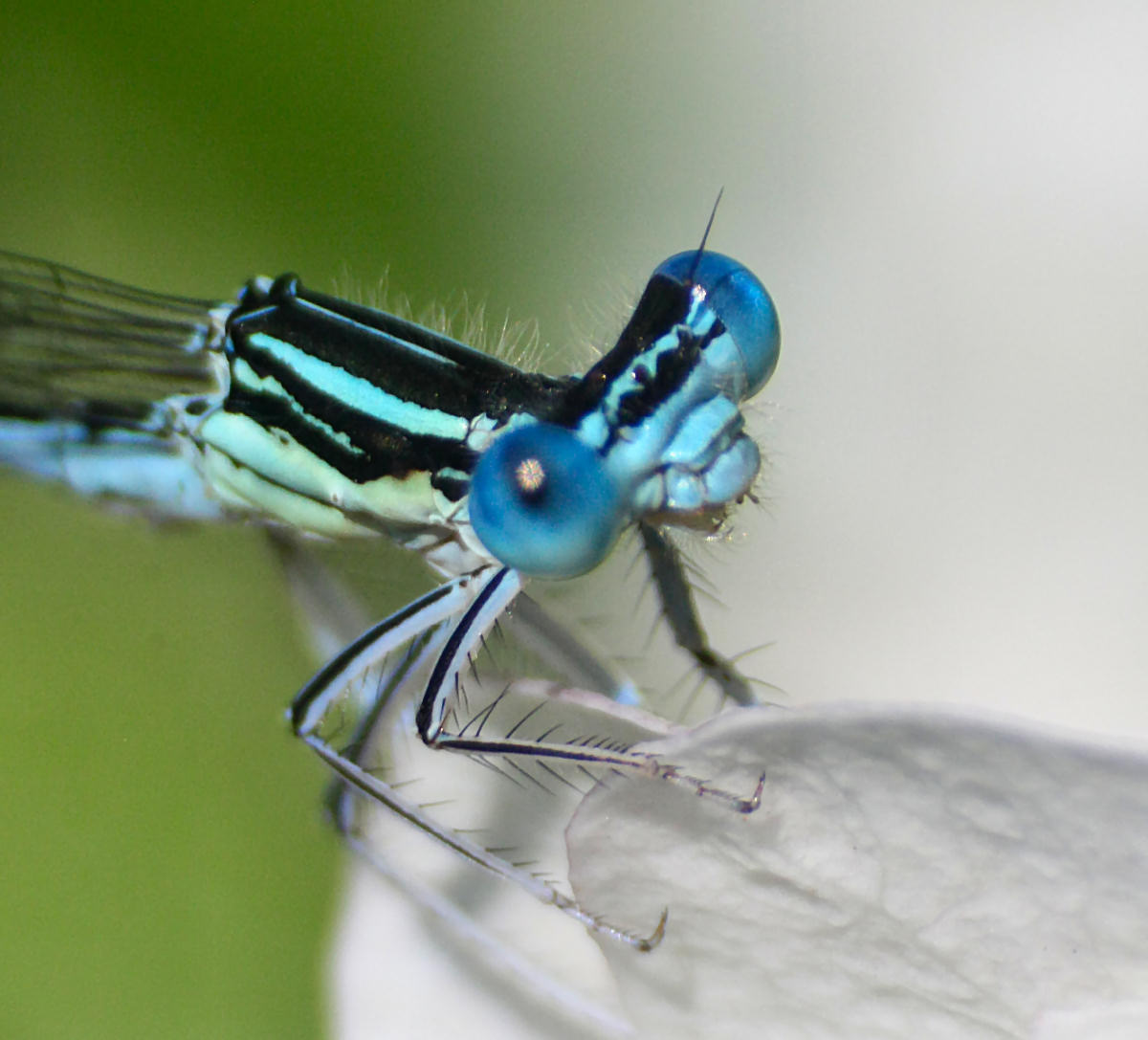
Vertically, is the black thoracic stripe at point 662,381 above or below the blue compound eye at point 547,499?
above

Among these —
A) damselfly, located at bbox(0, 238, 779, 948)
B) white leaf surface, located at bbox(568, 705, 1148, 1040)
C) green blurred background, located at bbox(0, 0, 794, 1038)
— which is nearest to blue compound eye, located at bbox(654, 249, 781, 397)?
damselfly, located at bbox(0, 238, 779, 948)

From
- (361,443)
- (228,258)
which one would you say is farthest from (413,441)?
(228,258)

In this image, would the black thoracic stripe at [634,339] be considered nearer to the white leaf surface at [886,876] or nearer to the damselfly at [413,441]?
the damselfly at [413,441]

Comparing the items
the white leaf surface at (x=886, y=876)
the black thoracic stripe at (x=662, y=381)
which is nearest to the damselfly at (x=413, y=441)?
the black thoracic stripe at (x=662, y=381)

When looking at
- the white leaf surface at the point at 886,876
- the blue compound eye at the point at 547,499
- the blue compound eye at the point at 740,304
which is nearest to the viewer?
the white leaf surface at the point at 886,876

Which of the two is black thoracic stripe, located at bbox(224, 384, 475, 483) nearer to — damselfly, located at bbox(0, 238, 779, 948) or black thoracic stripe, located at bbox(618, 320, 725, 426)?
damselfly, located at bbox(0, 238, 779, 948)

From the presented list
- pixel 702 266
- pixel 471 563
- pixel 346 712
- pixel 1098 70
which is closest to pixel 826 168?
pixel 1098 70
